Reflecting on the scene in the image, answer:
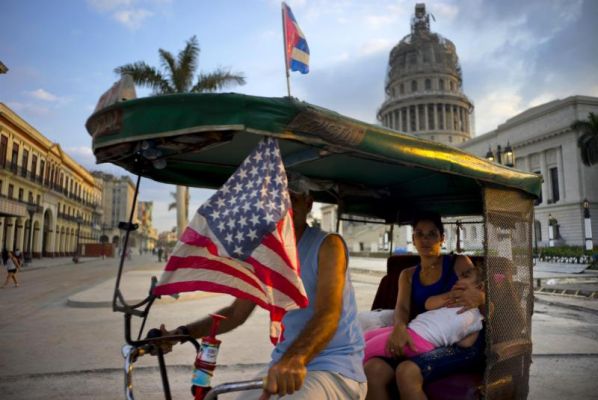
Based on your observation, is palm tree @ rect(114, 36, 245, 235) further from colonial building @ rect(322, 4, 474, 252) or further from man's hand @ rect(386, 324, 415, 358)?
colonial building @ rect(322, 4, 474, 252)

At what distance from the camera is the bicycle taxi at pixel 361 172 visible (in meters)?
1.95

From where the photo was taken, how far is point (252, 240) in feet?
6.51

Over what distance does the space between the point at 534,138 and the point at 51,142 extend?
190ft

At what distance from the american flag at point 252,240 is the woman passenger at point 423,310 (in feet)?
3.71

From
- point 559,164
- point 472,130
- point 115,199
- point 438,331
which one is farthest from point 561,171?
point 115,199

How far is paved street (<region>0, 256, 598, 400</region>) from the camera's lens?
4.58m

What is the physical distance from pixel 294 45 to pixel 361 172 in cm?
117

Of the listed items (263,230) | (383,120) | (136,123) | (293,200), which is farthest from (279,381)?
(383,120)

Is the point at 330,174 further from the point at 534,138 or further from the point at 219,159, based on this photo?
the point at 534,138

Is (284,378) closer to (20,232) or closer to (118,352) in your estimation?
(118,352)

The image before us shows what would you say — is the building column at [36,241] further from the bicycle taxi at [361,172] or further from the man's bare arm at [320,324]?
the man's bare arm at [320,324]

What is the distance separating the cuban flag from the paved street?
3482 millimetres

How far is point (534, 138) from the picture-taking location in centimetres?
5225

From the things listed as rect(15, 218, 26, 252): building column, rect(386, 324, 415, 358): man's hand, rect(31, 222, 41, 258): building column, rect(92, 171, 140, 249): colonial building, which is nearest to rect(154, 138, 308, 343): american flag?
rect(386, 324, 415, 358): man's hand
